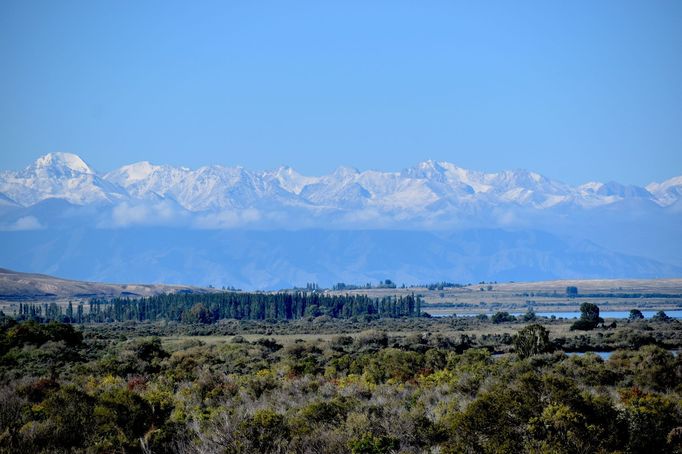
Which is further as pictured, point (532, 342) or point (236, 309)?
point (236, 309)

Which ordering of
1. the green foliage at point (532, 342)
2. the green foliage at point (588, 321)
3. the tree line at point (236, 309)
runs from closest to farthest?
the green foliage at point (532, 342)
the green foliage at point (588, 321)
the tree line at point (236, 309)

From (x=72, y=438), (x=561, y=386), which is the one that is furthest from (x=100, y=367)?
(x=561, y=386)

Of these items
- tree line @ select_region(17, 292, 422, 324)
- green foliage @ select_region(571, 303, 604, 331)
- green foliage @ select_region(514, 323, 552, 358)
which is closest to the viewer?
green foliage @ select_region(514, 323, 552, 358)

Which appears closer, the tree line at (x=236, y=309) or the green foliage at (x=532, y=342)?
the green foliage at (x=532, y=342)

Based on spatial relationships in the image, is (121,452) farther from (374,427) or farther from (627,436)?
(627,436)

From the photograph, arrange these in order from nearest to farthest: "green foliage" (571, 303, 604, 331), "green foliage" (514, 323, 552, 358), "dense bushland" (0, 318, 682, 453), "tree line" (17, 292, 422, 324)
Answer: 1. "dense bushland" (0, 318, 682, 453)
2. "green foliage" (514, 323, 552, 358)
3. "green foliage" (571, 303, 604, 331)
4. "tree line" (17, 292, 422, 324)

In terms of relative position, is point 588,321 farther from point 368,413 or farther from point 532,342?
point 368,413

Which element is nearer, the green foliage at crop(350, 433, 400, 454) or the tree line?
the green foliage at crop(350, 433, 400, 454)

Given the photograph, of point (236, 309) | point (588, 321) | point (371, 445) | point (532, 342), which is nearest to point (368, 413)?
point (371, 445)

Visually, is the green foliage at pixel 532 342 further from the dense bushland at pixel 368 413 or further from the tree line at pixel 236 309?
the tree line at pixel 236 309

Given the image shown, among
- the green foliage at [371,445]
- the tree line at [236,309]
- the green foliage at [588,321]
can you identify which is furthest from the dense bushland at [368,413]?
the tree line at [236,309]

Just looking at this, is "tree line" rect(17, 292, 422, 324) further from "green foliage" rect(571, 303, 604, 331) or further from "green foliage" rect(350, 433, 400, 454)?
"green foliage" rect(350, 433, 400, 454)

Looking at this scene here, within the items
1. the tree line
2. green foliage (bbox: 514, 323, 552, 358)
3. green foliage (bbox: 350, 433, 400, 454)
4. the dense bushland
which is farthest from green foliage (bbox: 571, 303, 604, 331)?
green foliage (bbox: 350, 433, 400, 454)

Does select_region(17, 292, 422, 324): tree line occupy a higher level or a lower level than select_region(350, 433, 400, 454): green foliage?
higher
